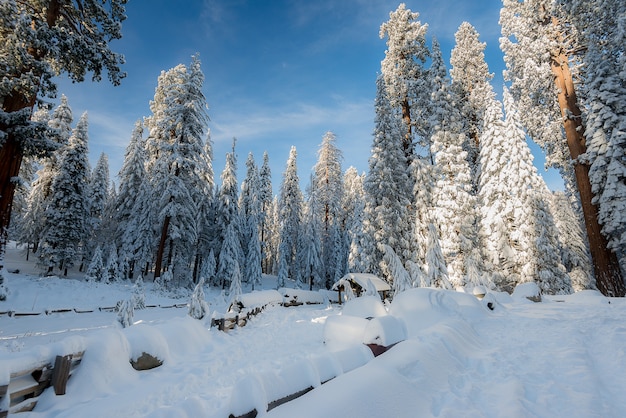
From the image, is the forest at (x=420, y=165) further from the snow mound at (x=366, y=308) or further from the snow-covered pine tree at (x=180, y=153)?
the snow mound at (x=366, y=308)

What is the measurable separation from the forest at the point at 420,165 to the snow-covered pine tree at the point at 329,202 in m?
10.9

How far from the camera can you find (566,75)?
53.0 ft

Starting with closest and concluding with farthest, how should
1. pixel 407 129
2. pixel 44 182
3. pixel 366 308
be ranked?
pixel 366 308 → pixel 407 129 → pixel 44 182

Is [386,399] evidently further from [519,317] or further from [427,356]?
[519,317]

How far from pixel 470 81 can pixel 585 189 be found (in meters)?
14.3

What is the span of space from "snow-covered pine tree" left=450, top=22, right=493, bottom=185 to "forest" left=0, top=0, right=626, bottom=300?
14cm

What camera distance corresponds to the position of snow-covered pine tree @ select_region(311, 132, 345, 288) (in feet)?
131

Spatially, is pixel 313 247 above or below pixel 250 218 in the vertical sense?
below

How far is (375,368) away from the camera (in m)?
3.56

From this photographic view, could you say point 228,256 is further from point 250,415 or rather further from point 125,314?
point 250,415

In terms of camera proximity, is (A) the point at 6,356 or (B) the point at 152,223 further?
(B) the point at 152,223

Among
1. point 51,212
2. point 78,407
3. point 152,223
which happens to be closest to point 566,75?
point 78,407

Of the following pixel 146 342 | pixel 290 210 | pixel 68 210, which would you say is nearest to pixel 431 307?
pixel 146 342

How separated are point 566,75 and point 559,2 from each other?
367 cm
